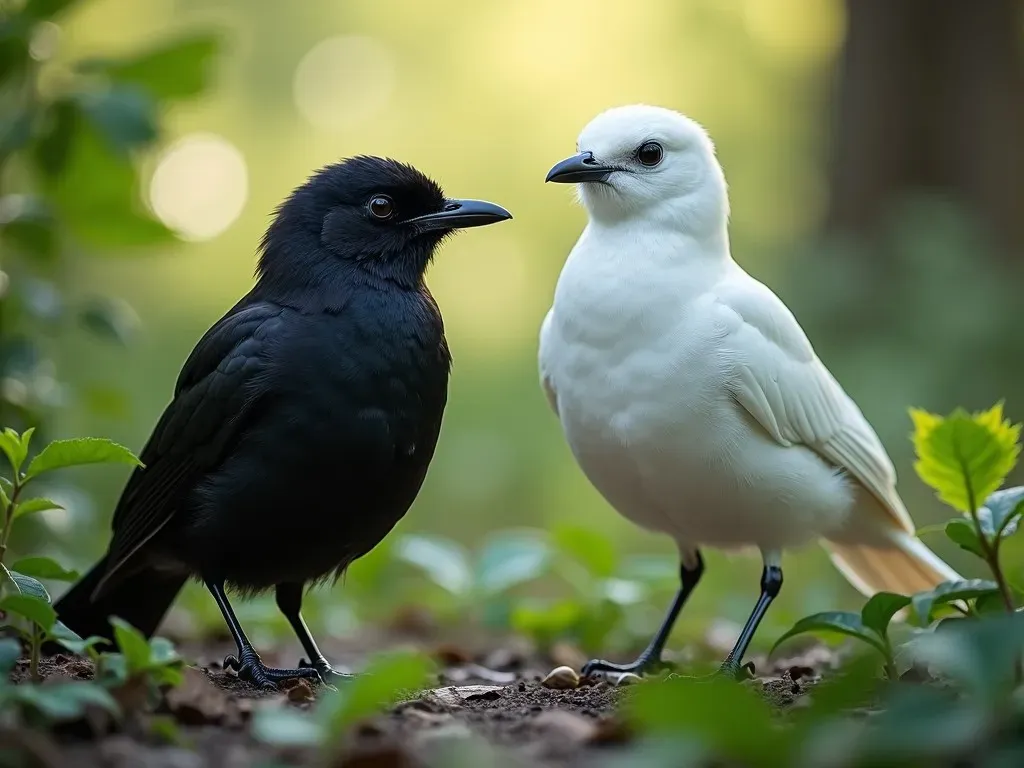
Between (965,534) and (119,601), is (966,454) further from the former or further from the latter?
(119,601)

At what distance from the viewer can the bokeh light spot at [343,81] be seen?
11.6 metres

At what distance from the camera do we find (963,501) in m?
2.94

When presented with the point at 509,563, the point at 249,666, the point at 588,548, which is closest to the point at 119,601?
the point at 249,666

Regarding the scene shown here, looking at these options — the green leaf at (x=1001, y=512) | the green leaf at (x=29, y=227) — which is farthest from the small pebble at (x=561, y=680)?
the green leaf at (x=29, y=227)

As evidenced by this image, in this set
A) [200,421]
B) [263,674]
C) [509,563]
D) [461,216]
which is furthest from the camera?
[509,563]

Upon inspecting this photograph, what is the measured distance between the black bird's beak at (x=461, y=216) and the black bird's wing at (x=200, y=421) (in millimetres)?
607

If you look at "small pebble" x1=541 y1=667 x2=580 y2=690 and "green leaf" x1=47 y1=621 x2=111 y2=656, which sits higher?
"green leaf" x1=47 y1=621 x2=111 y2=656

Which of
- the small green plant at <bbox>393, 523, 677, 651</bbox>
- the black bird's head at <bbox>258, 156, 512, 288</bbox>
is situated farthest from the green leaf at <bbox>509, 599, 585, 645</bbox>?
the black bird's head at <bbox>258, 156, 512, 288</bbox>

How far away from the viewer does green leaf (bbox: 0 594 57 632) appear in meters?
2.53

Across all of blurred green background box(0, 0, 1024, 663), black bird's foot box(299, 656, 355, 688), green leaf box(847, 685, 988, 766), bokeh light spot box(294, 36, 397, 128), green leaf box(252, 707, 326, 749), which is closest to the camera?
green leaf box(847, 685, 988, 766)

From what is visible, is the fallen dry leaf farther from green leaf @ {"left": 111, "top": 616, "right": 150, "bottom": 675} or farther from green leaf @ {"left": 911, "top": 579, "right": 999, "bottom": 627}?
green leaf @ {"left": 911, "top": 579, "right": 999, "bottom": 627}

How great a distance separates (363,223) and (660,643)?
179cm

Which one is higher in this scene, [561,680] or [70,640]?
[70,640]

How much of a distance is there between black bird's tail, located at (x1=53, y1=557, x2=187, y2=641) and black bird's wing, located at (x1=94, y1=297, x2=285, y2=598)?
0.41ft
